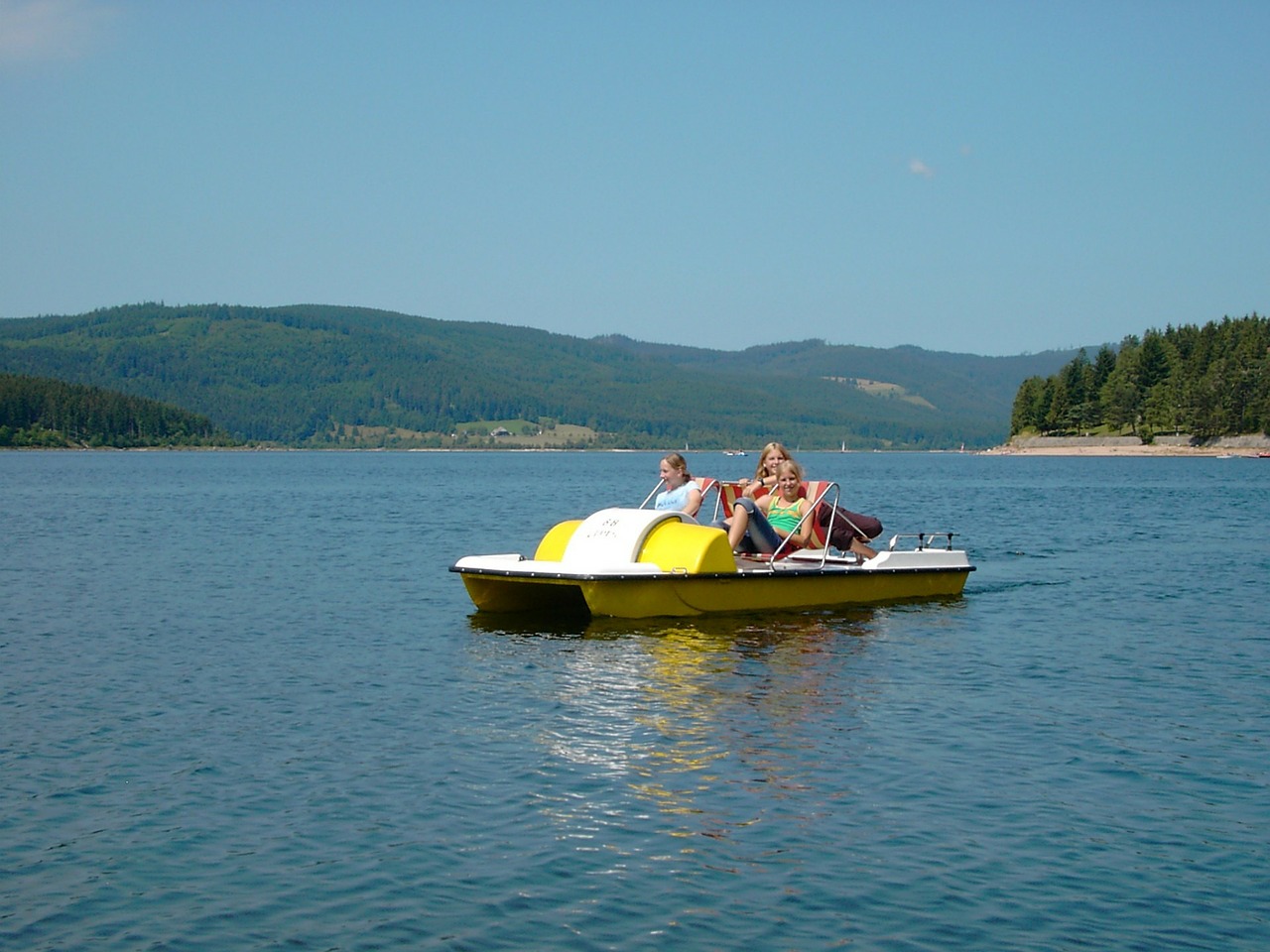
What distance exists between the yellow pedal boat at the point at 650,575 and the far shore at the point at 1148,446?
15805 cm

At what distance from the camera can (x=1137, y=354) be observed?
18150 cm

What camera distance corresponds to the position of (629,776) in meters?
12.0

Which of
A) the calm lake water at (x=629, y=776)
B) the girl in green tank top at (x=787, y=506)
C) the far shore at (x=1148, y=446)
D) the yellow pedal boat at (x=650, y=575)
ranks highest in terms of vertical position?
the far shore at (x=1148, y=446)

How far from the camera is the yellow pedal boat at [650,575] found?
2072 cm

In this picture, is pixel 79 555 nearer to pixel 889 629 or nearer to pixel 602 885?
pixel 889 629

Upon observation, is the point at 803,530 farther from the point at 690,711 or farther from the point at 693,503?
the point at 690,711

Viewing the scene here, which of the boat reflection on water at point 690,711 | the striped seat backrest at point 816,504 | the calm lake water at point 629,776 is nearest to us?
the calm lake water at point 629,776

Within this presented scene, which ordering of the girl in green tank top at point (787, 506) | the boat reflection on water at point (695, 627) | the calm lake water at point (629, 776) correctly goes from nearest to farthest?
the calm lake water at point (629, 776) → the boat reflection on water at point (695, 627) → the girl in green tank top at point (787, 506)

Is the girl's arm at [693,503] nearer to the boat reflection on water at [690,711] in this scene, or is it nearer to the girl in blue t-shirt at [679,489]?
the girl in blue t-shirt at [679,489]

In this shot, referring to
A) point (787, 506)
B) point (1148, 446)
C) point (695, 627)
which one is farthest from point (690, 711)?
point (1148, 446)

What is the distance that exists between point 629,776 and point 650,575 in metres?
8.58

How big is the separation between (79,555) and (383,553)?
7.32 m

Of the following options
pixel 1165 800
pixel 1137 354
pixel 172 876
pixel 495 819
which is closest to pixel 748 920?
pixel 495 819

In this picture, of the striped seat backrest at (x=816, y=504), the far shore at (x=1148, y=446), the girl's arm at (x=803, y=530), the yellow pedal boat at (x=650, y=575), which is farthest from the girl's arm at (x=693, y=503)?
the far shore at (x=1148, y=446)
